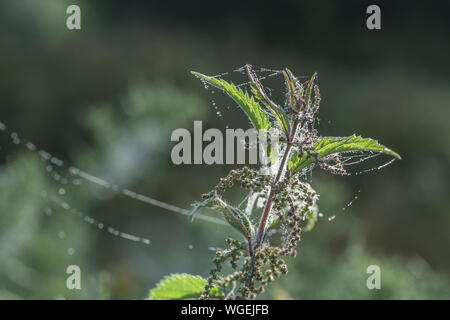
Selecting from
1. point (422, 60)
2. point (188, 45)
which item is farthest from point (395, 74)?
point (188, 45)

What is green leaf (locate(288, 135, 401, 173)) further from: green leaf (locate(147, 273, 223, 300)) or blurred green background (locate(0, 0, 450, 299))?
blurred green background (locate(0, 0, 450, 299))

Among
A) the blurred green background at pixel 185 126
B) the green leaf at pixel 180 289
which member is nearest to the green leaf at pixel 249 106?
the green leaf at pixel 180 289

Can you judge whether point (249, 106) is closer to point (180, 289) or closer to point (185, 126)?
point (180, 289)

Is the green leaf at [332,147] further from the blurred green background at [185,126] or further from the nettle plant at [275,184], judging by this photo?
the blurred green background at [185,126]

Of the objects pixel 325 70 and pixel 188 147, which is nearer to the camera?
pixel 188 147

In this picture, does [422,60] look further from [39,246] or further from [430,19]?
[39,246]

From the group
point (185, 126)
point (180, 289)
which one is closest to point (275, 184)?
point (180, 289)
